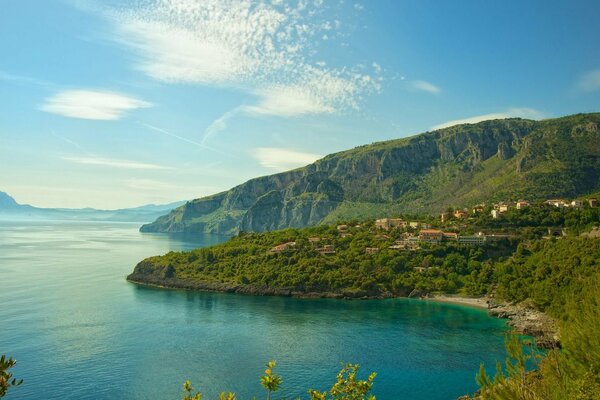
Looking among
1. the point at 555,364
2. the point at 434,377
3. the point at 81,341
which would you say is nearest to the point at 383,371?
the point at 434,377

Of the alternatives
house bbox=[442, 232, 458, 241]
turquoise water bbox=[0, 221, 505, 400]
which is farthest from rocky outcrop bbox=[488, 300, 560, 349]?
house bbox=[442, 232, 458, 241]

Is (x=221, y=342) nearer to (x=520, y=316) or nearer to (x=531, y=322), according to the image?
(x=531, y=322)

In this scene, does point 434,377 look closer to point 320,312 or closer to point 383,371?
point 383,371

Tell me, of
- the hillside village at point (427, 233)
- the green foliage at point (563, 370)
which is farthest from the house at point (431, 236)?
the green foliage at point (563, 370)

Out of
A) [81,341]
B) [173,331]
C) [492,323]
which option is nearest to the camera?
[81,341]

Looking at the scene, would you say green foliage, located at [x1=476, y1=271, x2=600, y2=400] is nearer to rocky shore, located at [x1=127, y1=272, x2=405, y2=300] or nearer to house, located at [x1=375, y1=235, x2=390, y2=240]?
rocky shore, located at [x1=127, y1=272, x2=405, y2=300]

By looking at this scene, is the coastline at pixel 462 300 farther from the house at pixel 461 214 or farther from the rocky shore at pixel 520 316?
the house at pixel 461 214
